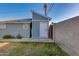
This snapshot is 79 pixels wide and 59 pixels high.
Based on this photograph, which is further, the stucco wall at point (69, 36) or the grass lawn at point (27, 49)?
the grass lawn at point (27, 49)

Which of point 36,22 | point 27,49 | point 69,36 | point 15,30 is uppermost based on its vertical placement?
point 36,22

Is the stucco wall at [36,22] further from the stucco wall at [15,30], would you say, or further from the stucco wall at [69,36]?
the stucco wall at [69,36]

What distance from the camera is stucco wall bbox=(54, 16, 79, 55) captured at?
116 inches

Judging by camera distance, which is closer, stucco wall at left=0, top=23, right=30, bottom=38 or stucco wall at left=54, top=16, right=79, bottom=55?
stucco wall at left=54, top=16, right=79, bottom=55

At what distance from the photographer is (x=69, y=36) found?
3424 mm

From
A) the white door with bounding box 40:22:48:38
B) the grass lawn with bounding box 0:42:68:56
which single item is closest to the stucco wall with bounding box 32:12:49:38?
the white door with bounding box 40:22:48:38

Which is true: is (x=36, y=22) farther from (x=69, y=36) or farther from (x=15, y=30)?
(x=69, y=36)

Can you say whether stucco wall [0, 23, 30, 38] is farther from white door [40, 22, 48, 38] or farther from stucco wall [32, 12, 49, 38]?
white door [40, 22, 48, 38]

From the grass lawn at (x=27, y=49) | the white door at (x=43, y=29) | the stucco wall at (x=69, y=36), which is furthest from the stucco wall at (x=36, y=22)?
the stucco wall at (x=69, y=36)

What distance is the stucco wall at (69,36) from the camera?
2936 millimetres

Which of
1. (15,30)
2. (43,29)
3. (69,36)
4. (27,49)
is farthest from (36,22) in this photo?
(69,36)

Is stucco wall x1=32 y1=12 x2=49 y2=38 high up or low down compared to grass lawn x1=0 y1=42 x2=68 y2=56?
up

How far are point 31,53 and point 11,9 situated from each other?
112 cm

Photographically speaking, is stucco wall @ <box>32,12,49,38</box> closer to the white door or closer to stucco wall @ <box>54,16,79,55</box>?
the white door
